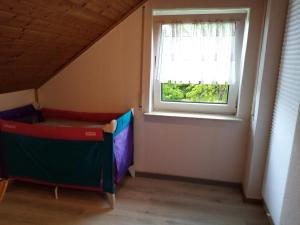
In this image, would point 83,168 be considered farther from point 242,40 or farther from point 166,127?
point 242,40

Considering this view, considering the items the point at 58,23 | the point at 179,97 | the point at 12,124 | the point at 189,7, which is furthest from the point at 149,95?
the point at 12,124

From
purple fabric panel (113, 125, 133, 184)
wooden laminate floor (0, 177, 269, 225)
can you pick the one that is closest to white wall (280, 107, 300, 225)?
wooden laminate floor (0, 177, 269, 225)

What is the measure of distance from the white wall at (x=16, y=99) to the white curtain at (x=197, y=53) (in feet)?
4.98

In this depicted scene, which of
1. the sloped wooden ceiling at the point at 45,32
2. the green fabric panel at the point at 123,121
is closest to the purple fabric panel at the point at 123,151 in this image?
the green fabric panel at the point at 123,121

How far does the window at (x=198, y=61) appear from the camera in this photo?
7.17 ft

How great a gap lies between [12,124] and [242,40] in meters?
2.28

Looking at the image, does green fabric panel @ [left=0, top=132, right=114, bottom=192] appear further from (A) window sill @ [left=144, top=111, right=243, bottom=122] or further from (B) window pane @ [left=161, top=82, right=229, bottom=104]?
(B) window pane @ [left=161, top=82, right=229, bottom=104]

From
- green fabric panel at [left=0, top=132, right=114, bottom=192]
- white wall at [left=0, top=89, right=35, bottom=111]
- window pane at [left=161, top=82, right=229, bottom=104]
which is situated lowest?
green fabric panel at [left=0, top=132, right=114, bottom=192]

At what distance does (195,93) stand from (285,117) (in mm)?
970

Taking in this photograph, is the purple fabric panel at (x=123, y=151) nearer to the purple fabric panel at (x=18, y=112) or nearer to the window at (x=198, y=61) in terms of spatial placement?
the window at (x=198, y=61)

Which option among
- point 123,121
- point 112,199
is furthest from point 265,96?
point 112,199

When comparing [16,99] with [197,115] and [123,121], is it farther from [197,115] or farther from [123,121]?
[197,115]

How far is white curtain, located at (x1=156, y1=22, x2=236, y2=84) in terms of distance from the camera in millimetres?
2193

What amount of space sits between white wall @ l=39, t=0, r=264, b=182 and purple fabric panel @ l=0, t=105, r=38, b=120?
15.7 inches
